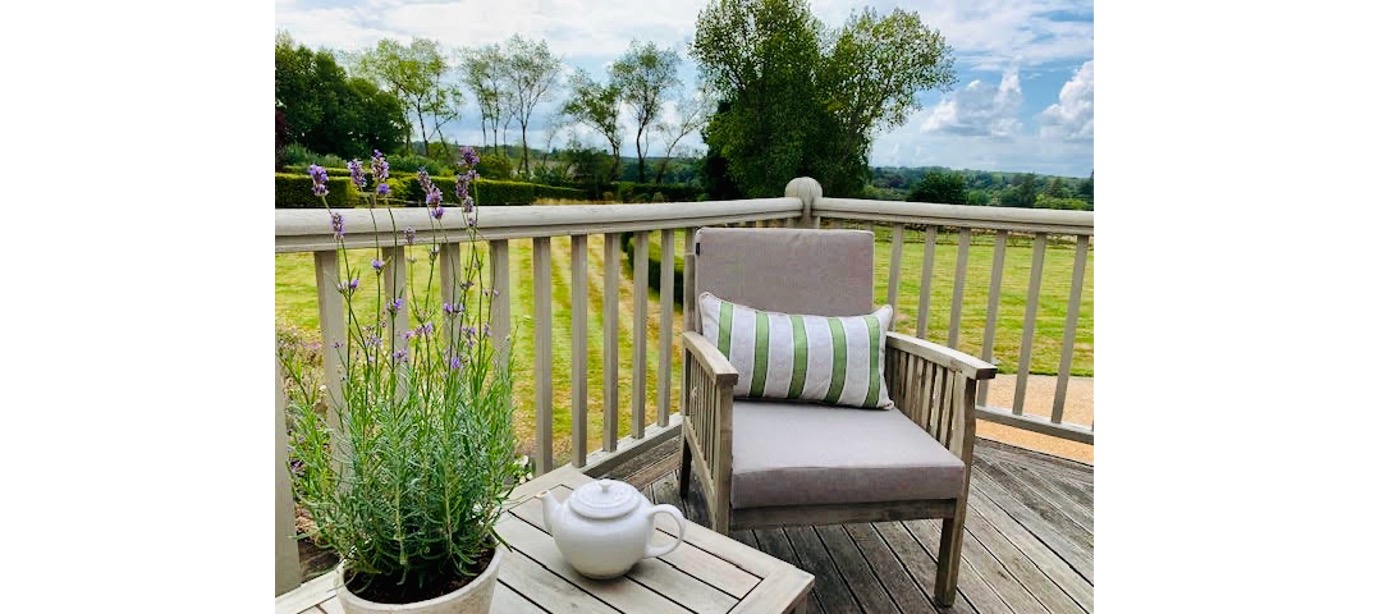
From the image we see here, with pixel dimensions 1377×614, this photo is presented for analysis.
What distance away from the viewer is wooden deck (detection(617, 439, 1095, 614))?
1.84 metres

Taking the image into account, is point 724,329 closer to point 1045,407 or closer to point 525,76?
point 1045,407

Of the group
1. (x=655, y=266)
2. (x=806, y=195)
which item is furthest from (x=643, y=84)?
(x=806, y=195)

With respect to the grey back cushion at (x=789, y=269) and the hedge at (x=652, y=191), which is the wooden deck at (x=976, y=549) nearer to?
the grey back cushion at (x=789, y=269)

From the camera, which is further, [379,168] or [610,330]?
[610,330]

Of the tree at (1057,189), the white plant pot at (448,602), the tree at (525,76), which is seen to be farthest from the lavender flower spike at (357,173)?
the tree at (525,76)

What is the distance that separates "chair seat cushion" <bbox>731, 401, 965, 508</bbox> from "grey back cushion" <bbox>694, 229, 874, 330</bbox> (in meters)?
0.54

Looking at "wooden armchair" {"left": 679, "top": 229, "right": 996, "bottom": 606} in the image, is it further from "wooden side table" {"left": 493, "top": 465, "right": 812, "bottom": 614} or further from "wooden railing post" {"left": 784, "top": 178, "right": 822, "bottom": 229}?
"wooden railing post" {"left": 784, "top": 178, "right": 822, "bottom": 229}

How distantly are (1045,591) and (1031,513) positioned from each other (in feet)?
1.53

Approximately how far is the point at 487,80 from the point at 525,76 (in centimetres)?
52

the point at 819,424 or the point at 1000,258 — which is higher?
the point at 1000,258

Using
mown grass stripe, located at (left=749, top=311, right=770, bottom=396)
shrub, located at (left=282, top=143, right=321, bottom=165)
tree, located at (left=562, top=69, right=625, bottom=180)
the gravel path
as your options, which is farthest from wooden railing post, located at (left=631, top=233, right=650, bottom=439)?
tree, located at (left=562, top=69, right=625, bottom=180)

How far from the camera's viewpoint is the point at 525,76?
9.77m

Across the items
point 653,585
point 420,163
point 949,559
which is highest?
point 420,163
